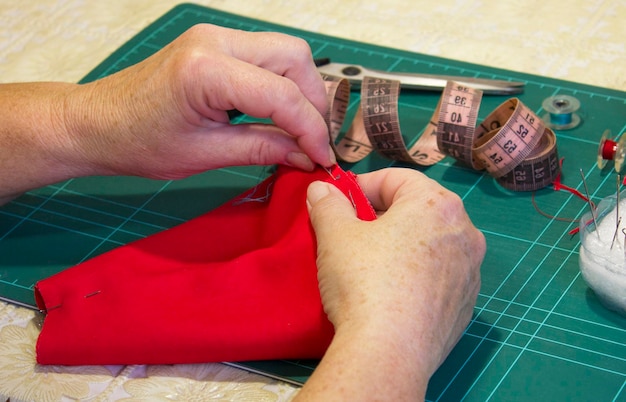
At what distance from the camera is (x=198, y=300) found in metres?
1.74

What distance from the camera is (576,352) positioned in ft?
5.67

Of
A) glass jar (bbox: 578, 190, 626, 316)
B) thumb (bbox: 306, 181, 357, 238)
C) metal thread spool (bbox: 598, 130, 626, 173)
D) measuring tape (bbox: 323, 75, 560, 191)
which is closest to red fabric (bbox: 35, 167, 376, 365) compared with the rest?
thumb (bbox: 306, 181, 357, 238)

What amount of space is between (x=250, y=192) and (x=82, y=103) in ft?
1.44

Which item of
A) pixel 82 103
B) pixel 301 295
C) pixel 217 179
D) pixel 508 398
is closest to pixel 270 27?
pixel 217 179

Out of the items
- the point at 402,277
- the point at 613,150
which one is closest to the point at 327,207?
the point at 402,277

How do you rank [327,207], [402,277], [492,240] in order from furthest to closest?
[492,240] → [327,207] → [402,277]

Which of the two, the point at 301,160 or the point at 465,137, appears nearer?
the point at 301,160

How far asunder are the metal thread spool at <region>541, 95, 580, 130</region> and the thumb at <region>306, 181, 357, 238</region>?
808 millimetres

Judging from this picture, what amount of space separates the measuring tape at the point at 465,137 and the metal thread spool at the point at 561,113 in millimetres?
165

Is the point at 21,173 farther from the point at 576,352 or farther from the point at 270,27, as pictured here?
the point at 576,352

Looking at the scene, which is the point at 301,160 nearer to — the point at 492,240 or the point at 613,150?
the point at 492,240

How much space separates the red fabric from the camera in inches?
66.4

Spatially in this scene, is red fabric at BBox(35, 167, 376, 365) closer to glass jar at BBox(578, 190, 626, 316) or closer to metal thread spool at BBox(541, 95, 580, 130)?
glass jar at BBox(578, 190, 626, 316)

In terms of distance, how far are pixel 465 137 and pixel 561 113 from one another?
1.12 ft
